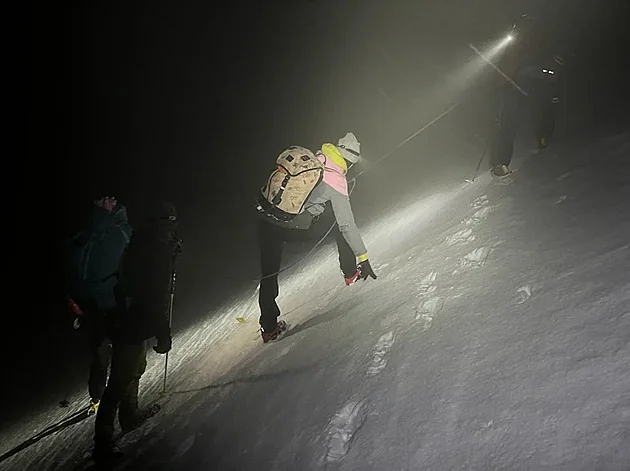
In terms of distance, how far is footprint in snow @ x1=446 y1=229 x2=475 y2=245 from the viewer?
5.25 m

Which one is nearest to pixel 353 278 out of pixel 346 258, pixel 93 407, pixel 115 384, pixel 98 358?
pixel 346 258

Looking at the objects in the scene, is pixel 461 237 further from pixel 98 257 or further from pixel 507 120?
pixel 98 257

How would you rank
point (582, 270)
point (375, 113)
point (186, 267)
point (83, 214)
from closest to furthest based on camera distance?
point (582, 270) → point (186, 267) → point (375, 113) → point (83, 214)

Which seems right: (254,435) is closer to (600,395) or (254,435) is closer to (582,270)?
(600,395)

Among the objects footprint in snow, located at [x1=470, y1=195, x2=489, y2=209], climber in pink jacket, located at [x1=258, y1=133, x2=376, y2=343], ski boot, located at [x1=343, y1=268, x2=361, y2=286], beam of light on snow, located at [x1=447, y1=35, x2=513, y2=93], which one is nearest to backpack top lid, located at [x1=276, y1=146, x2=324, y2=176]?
climber in pink jacket, located at [x1=258, y1=133, x2=376, y2=343]

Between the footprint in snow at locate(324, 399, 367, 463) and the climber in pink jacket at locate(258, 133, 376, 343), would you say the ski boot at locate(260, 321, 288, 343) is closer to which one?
the climber in pink jacket at locate(258, 133, 376, 343)

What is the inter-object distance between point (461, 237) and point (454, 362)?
244 centimetres

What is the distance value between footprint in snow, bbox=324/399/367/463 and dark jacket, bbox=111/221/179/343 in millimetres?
2297

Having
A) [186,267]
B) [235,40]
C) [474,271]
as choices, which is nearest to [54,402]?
[186,267]

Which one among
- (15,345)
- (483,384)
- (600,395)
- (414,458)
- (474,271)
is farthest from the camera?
(15,345)

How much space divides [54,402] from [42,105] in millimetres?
21570

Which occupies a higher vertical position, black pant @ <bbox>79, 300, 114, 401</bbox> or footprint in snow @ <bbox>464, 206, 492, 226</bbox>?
black pant @ <bbox>79, 300, 114, 401</bbox>

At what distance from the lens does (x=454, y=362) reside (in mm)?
3197

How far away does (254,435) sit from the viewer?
3791 mm
